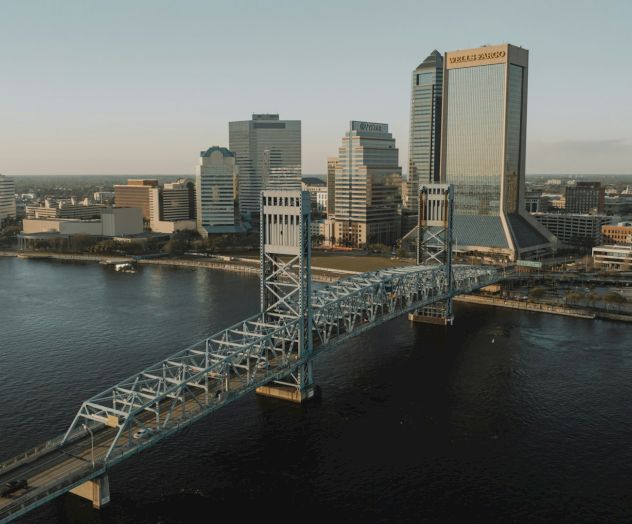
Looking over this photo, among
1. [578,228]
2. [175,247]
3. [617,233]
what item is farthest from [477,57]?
[175,247]

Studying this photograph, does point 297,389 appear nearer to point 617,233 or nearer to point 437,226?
point 437,226

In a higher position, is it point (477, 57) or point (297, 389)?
point (477, 57)

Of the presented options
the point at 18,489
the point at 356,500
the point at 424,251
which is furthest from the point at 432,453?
the point at 424,251

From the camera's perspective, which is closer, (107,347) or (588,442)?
(588,442)

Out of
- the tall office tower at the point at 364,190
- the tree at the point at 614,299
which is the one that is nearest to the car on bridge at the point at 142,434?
the tree at the point at 614,299

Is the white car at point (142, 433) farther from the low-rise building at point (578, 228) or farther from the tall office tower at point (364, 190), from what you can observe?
the low-rise building at point (578, 228)

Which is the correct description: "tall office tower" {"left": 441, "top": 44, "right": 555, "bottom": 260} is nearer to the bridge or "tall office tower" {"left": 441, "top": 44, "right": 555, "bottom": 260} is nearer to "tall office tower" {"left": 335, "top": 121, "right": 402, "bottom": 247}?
"tall office tower" {"left": 335, "top": 121, "right": 402, "bottom": 247}

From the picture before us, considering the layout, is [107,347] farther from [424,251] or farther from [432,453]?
[424,251]
